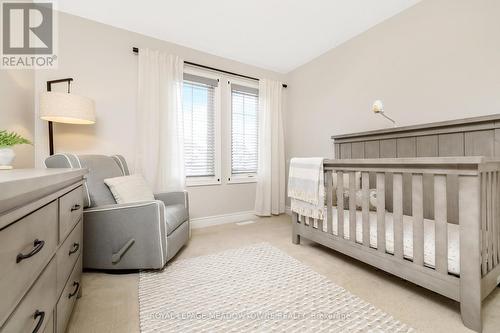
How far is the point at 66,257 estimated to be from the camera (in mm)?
961

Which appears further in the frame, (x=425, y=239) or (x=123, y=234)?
(x=123, y=234)

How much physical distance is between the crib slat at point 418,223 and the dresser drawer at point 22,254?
169 cm

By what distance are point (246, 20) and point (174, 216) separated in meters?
2.11

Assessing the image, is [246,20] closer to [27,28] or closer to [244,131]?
[244,131]

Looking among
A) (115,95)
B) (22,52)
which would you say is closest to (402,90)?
(115,95)

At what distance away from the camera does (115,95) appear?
2.39 metres

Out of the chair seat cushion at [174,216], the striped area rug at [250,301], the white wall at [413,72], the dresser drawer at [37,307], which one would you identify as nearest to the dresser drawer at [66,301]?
the dresser drawer at [37,307]

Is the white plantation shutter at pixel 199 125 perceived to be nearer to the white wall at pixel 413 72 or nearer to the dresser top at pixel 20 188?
the white wall at pixel 413 72

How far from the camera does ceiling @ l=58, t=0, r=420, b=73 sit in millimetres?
2076

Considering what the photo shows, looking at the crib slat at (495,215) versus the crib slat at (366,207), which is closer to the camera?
the crib slat at (495,215)

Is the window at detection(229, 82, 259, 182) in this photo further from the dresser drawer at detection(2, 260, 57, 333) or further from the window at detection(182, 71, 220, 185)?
the dresser drawer at detection(2, 260, 57, 333)

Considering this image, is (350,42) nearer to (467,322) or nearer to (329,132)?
(329,132)

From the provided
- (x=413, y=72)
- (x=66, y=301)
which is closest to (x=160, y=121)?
(x=66, y=301)

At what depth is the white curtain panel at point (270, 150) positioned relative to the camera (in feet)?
10.7
